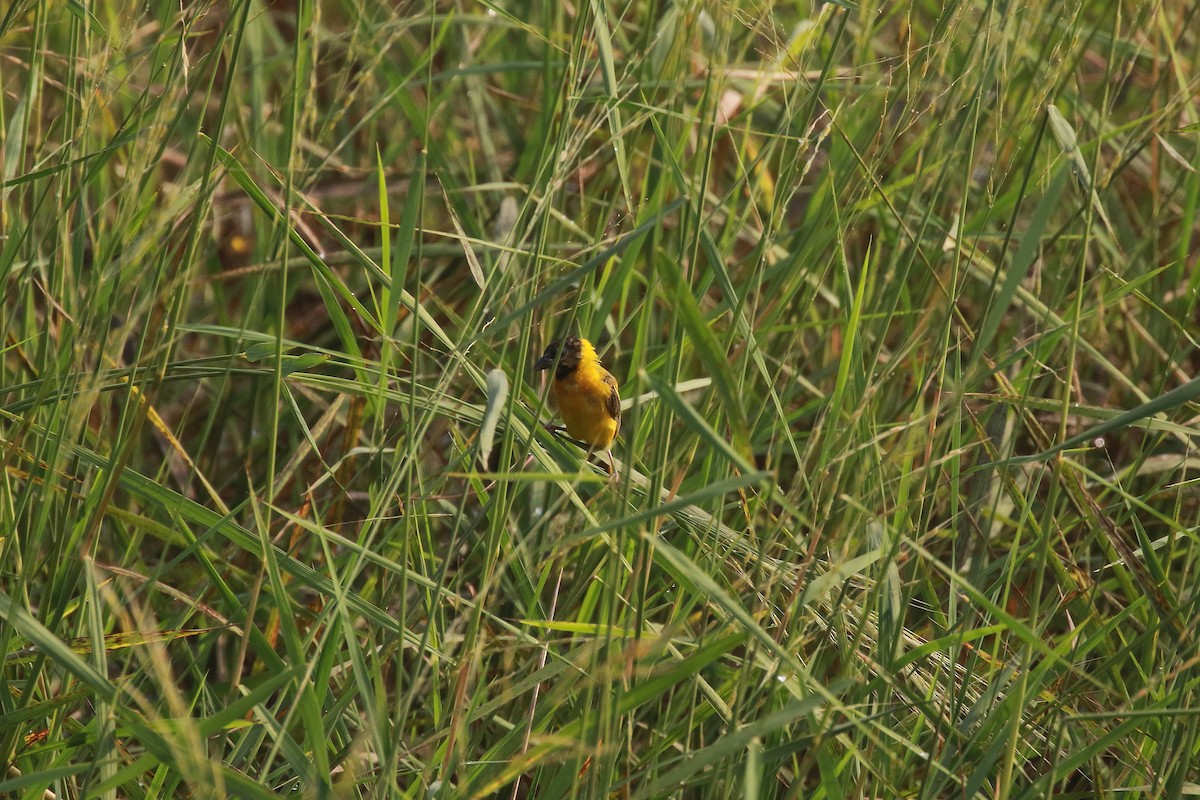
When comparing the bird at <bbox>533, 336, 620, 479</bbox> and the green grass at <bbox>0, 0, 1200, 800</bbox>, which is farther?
the bird at <bbox>533, 336, 620, 479</bbox>

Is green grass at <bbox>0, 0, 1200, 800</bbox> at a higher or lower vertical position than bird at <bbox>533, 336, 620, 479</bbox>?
higher

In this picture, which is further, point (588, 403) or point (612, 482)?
point (588, 403)

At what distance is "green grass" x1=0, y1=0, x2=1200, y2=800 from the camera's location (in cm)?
162

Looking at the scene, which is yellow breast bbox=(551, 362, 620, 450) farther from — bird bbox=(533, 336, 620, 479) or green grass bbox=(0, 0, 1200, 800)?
green grass bbox=(0, 0, 1200, 800)

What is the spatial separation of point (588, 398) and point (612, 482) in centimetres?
129

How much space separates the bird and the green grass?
0.42 ft

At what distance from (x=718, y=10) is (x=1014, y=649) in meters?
1.51

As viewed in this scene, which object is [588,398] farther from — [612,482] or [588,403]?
[612,482]

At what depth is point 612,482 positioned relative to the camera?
1.69m

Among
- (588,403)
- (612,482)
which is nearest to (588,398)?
(588,403)

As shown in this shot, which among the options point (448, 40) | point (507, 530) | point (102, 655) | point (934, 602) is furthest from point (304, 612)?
point (448, 40)

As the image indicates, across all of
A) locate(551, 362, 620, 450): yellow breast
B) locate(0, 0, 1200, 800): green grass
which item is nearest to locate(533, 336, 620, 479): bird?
locate(551, 362, 620, 450): yellow breast

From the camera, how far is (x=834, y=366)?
299 centimetres

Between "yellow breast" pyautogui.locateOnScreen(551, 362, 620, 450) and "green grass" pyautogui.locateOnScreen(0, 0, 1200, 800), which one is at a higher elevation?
"green grass" pyautogui.locateOnScreen(0, 0, 1200, 800)
